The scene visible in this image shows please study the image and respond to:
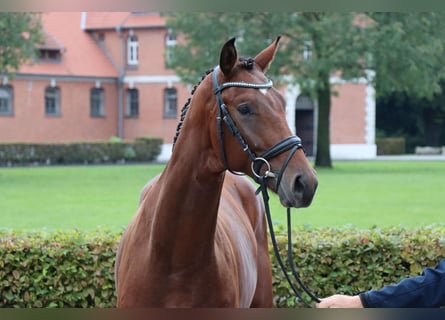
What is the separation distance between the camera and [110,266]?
593 cm

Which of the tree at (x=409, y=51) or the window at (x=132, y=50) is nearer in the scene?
the tree at (x=409, y=51)

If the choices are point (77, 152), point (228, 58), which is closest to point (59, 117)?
point (77, 152)

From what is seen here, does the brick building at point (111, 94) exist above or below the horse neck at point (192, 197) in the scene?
above

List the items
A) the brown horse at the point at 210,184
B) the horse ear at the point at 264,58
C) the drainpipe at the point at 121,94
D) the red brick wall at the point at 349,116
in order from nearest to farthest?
the brown horse at the point at 210,184 < the horse ear at the point at 264,58 < the red brick wall at the point at 349,116 < the drainpipe at the point at 121,94

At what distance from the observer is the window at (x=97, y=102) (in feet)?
145

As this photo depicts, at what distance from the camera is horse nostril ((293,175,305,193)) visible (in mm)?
2963

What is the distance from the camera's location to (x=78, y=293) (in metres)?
5.96

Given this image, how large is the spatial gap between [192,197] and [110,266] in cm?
267

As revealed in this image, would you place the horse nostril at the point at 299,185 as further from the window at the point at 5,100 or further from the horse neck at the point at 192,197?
the window at the point at 5,100

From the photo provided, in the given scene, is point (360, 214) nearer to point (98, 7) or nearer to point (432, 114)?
point (98, 7)

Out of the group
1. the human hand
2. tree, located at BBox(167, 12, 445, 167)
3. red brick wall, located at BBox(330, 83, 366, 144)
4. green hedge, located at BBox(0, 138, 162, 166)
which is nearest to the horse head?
the human hand

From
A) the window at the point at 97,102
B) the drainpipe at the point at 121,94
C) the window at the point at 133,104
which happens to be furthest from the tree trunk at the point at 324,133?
the window at the point at 97,102

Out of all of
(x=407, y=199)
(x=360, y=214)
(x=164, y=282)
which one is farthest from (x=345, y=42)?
(x=164, y=282)

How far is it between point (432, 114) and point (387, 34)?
22991 mm
